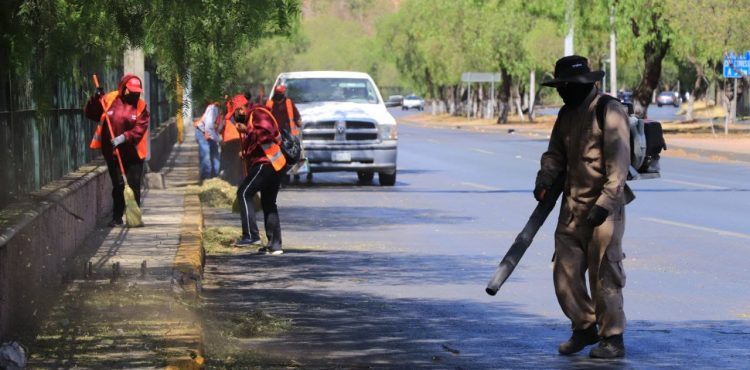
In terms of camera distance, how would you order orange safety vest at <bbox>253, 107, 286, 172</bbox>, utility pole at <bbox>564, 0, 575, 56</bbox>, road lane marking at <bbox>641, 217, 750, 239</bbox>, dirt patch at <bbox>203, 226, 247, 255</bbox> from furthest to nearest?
utility pole at <bbox>564, 0, 575, 56</bbox>
road lane marking at <bbox>641, 217, 750, 239</bbox>
orange safety vest at <bbox>253, 107, 286, 172</bbox>
dirt patch at <bbox>203, 226, 247, 255</bbox>

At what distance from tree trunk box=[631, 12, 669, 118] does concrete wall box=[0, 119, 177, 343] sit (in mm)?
34569

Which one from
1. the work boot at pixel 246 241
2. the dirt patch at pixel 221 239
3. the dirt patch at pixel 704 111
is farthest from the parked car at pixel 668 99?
the work boot at pixel 246 241

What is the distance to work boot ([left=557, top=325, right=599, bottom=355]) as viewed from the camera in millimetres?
8820

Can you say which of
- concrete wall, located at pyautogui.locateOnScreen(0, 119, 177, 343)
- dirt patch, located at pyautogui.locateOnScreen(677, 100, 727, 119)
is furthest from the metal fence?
dirt patch, located at pyautogui.locateOnScreen(677, 100, 727, 119)

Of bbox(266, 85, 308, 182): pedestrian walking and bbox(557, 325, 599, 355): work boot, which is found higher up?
bbox(266, 85, 308, 182): pedestrian walking

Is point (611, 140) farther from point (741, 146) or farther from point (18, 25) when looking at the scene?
point (741, 146)

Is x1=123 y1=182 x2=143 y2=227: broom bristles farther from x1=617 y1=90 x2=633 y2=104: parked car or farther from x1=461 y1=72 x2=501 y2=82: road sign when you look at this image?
x1=461 y1=72 x2=501 y2=82: road sign

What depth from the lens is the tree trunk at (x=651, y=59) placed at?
156ft

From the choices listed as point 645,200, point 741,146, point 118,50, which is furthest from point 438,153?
point 118,50

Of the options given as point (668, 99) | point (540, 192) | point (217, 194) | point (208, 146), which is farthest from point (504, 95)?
point (540, 192)

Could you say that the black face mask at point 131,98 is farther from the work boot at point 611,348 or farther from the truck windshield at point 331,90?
the truck windshield at point 331,90

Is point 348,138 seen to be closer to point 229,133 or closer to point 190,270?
point 229,133

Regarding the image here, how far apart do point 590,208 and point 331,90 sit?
1786 cm

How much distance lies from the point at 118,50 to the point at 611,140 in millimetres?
3383
